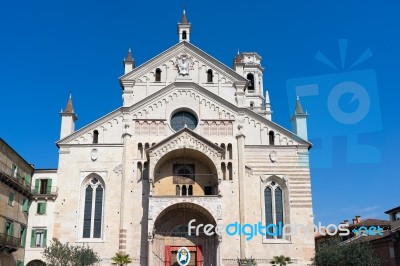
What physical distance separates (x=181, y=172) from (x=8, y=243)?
1280 centimetres

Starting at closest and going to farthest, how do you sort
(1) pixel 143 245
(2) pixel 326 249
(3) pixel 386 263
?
(2) pixel 326 249 < (1) pixel 143 245 < (3) pixel 386 263

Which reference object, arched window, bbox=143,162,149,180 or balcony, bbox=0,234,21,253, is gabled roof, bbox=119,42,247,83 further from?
balcony, bbox=0,234,21,253

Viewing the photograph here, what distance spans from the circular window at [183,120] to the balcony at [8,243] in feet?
45.4

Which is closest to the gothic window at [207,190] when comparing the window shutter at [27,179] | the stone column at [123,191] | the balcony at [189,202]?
the balcony at [189,202]

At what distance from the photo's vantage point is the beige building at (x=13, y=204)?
1156 inches

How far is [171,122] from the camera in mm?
35312

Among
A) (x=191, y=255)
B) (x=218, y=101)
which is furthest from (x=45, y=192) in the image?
(x=218, y=101)

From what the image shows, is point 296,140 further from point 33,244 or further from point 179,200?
point 33,244

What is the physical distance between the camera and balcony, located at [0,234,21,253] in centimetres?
2843

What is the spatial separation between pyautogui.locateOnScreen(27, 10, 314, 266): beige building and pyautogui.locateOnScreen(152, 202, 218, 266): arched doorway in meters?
0.07

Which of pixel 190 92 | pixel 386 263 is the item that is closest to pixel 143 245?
pixel 190 92

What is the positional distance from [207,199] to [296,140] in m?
8.77

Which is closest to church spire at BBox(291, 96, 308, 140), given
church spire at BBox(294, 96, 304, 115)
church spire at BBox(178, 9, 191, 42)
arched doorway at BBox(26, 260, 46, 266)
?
church spire at BBox(294, 96, 304, 115)

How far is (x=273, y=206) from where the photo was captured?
3344cm
